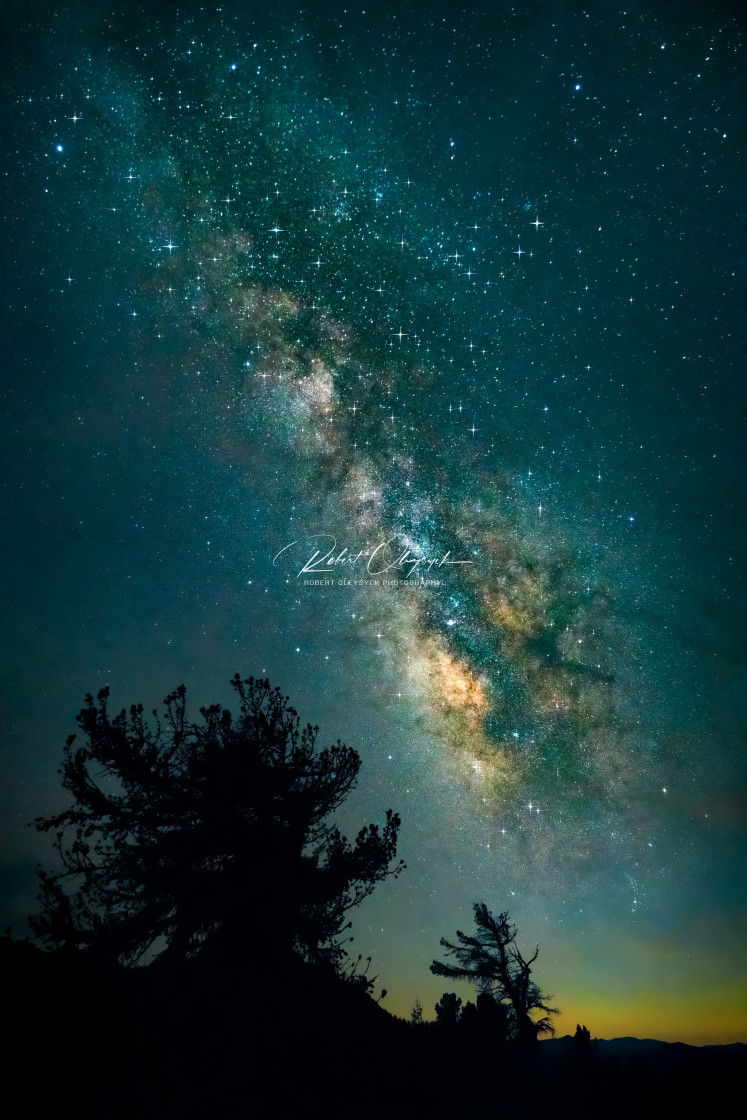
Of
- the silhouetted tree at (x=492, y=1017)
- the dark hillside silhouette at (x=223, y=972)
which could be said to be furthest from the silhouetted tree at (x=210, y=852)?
the silhouetted tree at (x=492, y=1017)

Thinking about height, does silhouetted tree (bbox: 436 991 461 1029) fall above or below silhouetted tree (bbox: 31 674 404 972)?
below

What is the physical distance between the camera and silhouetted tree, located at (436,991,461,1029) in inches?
1035

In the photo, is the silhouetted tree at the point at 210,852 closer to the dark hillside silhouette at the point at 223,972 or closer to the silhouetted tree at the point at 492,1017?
the dark hillside silhouette at the point at 223,972

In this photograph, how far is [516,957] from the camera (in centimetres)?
2656

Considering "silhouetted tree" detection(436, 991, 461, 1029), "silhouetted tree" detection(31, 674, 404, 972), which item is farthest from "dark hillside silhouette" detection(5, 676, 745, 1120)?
"silhouetted tree" detection(436, 991, 461, 1029)

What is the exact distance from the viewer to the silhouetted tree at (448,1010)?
86.3 ft

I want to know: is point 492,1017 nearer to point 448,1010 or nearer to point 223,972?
point 448,1010

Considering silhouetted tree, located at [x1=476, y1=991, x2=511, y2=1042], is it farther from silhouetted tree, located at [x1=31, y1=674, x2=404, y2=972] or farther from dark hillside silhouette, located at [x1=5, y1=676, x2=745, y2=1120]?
silhouetted tree, located at [x1=31, y1=674, x2=404, y2=972]

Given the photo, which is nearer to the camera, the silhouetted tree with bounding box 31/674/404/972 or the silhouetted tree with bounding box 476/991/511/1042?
the silhouetted tree with bounding box 31/674/404/972

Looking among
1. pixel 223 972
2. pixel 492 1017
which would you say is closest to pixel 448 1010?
pixel 492 1017

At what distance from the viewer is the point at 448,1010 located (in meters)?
30.0

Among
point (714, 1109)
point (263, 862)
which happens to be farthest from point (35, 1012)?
point (714, 1109)

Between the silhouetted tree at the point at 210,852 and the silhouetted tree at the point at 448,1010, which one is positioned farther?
the silhouetted tree at the point at 448,1010

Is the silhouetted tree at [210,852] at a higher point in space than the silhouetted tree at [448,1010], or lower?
higher
